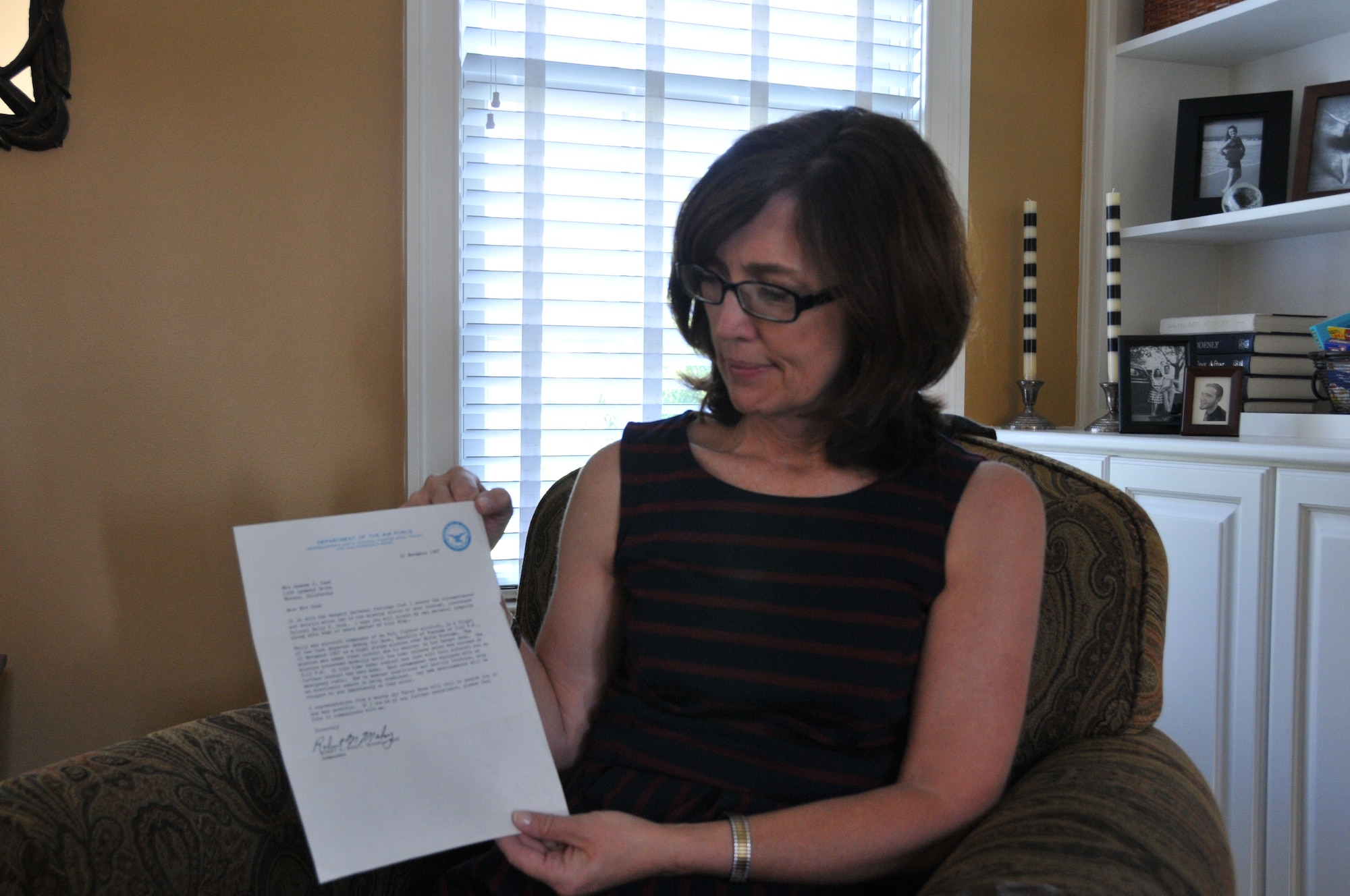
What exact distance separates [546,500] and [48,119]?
4.35 ft

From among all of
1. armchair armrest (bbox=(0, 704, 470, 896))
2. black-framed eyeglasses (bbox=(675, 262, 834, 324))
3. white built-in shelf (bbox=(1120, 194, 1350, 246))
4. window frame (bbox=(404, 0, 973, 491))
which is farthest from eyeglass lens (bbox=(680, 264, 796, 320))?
white built-in shelf (bbox=(1120, 194, 1350, 246))

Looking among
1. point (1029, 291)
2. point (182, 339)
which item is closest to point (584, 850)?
point (182, 339)

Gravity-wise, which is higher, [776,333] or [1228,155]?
[1228,155]

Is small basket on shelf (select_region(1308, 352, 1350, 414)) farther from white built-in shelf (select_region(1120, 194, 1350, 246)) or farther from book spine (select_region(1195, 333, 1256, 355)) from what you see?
white built-in shelf (select_region(1120, 194, 1350, 246))

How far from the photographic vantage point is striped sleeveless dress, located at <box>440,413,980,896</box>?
39.0 inches

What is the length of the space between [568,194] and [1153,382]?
1349mm

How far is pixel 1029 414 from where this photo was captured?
2.44 m

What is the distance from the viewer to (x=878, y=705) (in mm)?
990

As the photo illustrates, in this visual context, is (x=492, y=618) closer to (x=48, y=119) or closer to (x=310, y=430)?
(x=310, y=430)

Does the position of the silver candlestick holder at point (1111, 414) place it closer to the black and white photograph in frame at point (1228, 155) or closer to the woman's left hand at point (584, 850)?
the black and white photograph in frame at point (1228, 155)

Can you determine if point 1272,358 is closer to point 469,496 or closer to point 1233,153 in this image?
point 1233,153

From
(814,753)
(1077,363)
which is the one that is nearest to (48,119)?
(814,753)

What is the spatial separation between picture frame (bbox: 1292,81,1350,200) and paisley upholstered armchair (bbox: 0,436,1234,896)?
4.31 feet
